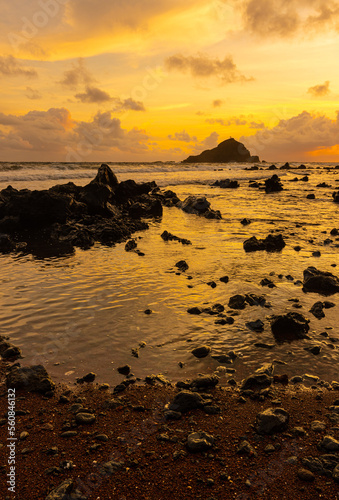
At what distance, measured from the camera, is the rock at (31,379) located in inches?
231

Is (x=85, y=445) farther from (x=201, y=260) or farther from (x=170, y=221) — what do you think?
(x=170, y=221)

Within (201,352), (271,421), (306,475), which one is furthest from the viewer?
(201,352)

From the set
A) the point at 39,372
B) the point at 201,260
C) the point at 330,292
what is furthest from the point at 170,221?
the point at 39,372

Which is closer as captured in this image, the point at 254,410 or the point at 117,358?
the point at 254,410

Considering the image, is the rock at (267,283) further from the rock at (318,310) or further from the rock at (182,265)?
the rock at (182,265)

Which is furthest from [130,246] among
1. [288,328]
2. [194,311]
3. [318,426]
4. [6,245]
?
[318,426]

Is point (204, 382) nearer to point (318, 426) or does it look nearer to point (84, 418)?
point (318, 426)

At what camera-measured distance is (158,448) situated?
15.2ft

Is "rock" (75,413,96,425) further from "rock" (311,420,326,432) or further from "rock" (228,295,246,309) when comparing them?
"rock" (228,295,246,309)

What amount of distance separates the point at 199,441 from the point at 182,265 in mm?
7977

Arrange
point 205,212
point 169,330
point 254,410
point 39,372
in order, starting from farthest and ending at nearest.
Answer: point 205,212
point 169,330
point 39,372
point 254,410

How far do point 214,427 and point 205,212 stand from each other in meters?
21.5

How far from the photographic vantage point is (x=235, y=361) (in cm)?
673

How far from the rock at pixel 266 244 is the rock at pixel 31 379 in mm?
11024
